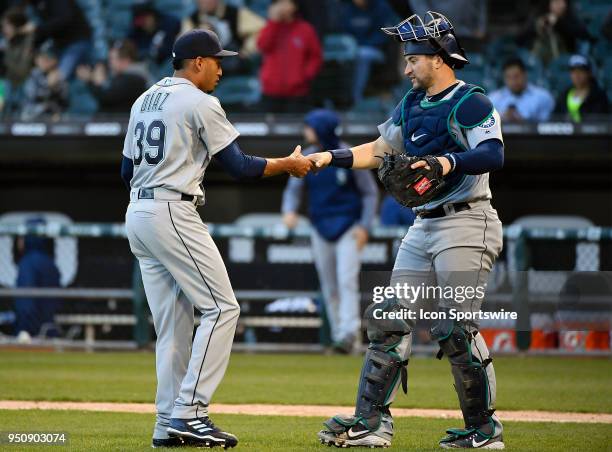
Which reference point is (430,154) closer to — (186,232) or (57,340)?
(186,232)

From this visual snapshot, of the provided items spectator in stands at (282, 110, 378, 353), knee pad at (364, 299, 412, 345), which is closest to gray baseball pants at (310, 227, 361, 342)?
spectator in stands at (282, 110, 378, 353)

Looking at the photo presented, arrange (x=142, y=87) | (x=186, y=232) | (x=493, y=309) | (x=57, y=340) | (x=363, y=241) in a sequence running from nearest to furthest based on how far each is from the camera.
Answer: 1. (x=186, y=232)
2. (x=493, y=309)
3. (x=363, y=241)
4. (x=57, y=340)
5. (x=142, y=87)

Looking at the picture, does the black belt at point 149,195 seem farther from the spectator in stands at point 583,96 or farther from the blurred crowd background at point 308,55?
the spectator in stands at point 583,96

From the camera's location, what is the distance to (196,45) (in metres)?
5.27

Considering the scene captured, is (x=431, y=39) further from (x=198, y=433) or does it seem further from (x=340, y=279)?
(x=340, y=279)

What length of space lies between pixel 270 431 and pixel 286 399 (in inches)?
65.2

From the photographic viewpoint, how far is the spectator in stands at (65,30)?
1404 centimetres

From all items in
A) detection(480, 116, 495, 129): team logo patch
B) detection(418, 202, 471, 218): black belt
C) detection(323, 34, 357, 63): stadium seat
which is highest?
detection(323, 34, 357, 63): stadium seat

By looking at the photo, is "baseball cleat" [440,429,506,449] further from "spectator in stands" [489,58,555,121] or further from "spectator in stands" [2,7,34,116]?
"spectator in stands" [2,7,34,116]

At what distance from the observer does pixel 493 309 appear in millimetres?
5840

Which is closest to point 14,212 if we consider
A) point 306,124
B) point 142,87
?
point 142,87

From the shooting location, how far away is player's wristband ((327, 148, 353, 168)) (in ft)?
18.4

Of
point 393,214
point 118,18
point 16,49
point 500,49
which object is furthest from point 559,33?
point 16,49

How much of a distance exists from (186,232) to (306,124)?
5.46m
